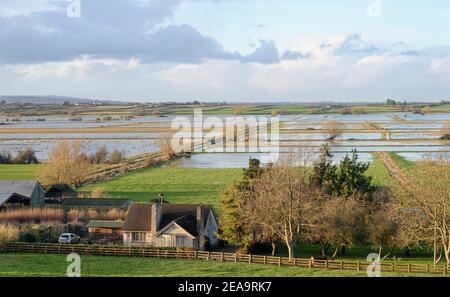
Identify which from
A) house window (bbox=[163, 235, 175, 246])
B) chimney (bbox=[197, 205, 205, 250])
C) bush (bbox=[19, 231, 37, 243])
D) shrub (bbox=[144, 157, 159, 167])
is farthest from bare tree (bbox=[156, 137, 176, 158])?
house window (bbox=[163, 235, 175, 246])

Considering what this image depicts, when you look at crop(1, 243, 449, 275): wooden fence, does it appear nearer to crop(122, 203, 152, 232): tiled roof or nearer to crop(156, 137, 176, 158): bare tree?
crop(122, 203, 152, 232): tiled roof

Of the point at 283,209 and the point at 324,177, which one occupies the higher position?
the point at 324,177

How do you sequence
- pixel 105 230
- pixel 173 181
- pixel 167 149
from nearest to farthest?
1. pixel 105 230
2. pixel 173 181
3. pixel 167 149

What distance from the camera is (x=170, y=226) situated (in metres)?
33.2

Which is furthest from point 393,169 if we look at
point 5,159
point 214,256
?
point 5,159

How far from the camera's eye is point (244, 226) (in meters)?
31.9

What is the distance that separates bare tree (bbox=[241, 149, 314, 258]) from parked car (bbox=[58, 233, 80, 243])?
9938 millimetres

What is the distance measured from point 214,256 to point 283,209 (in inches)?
182

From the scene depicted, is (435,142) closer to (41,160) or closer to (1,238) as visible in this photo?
(41,160)

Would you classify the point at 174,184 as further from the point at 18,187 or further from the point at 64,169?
the point at 18,187

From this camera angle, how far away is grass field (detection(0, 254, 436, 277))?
25.1 metres

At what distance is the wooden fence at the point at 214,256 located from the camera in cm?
2700
